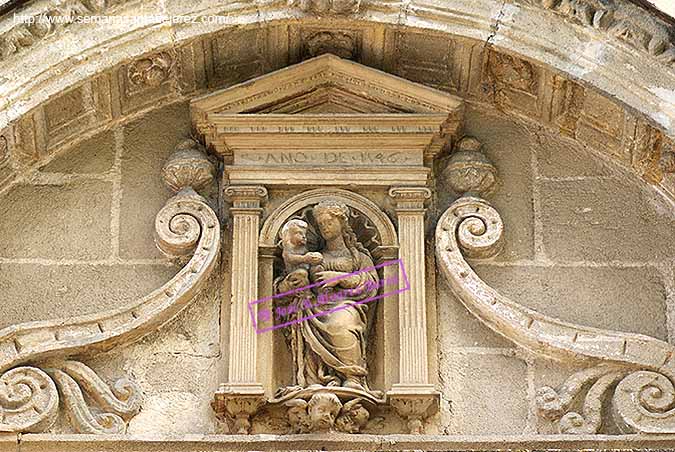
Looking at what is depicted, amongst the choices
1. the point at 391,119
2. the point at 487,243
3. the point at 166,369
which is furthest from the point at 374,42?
the point at 166,369

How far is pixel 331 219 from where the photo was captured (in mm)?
8148

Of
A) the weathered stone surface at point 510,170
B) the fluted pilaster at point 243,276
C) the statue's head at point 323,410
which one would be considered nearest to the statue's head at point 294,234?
the fluted pilaster at point 243,276

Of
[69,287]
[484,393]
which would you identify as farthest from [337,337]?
[69,287]

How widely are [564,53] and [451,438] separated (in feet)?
5.21

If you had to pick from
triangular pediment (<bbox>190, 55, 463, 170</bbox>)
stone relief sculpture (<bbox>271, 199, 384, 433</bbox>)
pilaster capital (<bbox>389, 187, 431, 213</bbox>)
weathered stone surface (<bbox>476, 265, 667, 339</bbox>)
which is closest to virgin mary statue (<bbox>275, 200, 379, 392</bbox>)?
stone relief sculpture (<bbox>271, 199, 384, 433</bbox>)

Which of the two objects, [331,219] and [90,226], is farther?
[90,226]

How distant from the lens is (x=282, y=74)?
848 cm

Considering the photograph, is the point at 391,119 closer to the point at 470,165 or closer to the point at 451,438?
the point at 470,165

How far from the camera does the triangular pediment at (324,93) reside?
27.8ft

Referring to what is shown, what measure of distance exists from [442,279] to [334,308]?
503 mm

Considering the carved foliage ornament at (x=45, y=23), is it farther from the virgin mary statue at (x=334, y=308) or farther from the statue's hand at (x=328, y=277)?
the statue's hand at (x=328, y=277)

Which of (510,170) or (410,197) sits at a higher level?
(510,170)

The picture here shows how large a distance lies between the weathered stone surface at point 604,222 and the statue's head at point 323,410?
3.69ft

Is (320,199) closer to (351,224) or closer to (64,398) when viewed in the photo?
(351,224)
